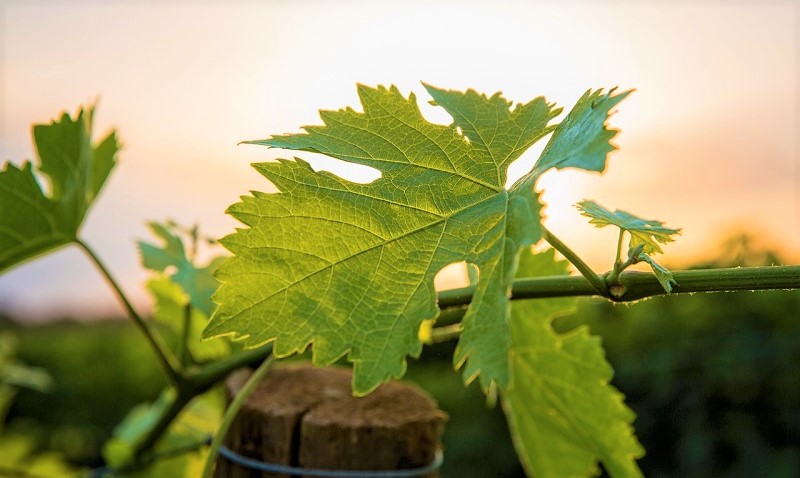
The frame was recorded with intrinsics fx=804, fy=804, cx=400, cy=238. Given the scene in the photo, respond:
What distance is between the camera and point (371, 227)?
1.01 m

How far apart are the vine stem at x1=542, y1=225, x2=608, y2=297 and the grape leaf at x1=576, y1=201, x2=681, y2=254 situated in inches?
2.1

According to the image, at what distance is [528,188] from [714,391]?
297 cm

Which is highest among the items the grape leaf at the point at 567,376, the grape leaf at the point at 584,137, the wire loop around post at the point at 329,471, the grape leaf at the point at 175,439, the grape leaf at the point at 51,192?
the grape leaf at the point at 584,137

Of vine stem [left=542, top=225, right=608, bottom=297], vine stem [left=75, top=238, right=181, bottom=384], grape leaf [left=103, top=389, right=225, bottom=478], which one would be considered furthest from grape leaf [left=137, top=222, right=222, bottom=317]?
vine stem [left=542, top=225, right=608, bottom=297]

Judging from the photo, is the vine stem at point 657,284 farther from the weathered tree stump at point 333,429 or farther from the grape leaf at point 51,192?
the grape leaf at point 51,192

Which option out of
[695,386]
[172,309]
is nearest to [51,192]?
[172,309]

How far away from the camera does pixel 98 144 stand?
1.64 meters

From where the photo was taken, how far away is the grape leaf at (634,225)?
3.14ft

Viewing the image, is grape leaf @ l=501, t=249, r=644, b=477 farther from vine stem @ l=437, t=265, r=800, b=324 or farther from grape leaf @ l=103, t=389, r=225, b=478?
grape leaf @ l=103, t=389, r=225, b=478

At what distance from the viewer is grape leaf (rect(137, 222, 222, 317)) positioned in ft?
5.15

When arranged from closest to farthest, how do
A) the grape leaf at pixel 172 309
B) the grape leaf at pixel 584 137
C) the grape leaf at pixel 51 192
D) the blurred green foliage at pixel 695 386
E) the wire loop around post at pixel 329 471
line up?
the grape leaf at pixel 584 137 → the wire loop around post at pixel 329 471 → the grape leaf at pixel 51 192 → the grape leaf at pixel 172 309 → the blurred green foliage at pixel 695 386

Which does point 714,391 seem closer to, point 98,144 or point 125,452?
point 125,452

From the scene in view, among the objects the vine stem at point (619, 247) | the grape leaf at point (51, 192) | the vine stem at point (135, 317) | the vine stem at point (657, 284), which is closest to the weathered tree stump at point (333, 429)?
the vine stem at point (135, 317)

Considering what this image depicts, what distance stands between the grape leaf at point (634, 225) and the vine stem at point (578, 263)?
0.17ft
